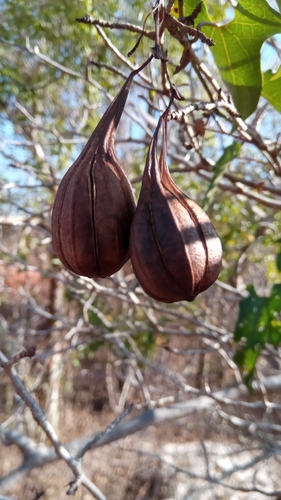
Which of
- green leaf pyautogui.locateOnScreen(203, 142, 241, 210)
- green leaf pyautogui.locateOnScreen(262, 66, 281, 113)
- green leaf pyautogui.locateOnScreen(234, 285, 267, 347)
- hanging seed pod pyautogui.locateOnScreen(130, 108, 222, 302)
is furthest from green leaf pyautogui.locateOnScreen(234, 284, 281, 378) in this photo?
hanging seed pod pyautogui.locateOnScreen(130, 108, 222, 302)

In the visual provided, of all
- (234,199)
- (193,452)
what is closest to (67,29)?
(234,199)

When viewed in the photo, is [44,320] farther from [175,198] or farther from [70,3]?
[175,198]

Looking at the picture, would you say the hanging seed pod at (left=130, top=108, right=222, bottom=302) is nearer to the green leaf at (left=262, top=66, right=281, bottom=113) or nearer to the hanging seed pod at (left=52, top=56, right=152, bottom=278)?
the hanging seed pod at (left=52, top=56, right=152, bottom=278)

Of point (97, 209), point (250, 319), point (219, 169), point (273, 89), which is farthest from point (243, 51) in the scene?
point (250, 319)

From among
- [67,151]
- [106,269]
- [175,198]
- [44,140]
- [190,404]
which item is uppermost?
[44,140]

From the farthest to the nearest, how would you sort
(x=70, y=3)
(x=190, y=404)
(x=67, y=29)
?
(x=67, y=29)
(x=70, y=3)
(x=190, y=404)

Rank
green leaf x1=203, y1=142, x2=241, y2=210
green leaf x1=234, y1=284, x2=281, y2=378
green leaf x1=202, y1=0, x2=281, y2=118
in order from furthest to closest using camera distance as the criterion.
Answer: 1. green leaf x1=234, y1=284, x2=281, y2=378
2. green leaf x1=203, y1=142, x2=241, y2=210
3. green leaf x1=202, y1=0, x2=281, y2=118
